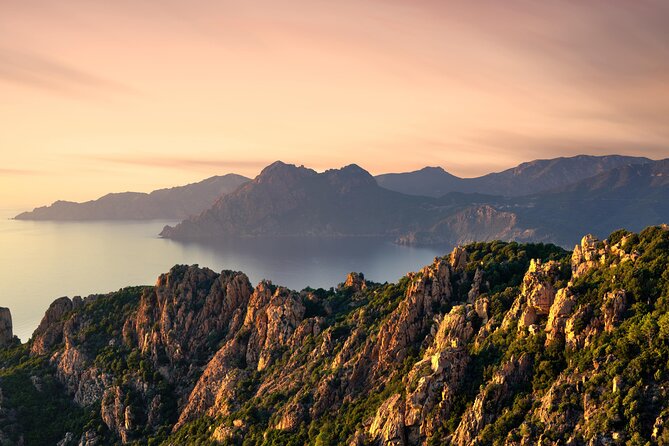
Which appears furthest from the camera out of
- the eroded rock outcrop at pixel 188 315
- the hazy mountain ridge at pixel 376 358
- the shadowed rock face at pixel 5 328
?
the shadowed rock face at pixel 5 328

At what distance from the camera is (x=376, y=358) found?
256 feet

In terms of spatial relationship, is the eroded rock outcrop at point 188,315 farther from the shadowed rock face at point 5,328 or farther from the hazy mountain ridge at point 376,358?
the shadowed rock face at point 5,328

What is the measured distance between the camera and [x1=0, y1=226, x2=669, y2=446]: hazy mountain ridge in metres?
51.0

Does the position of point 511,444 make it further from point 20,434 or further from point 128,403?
point 20,434

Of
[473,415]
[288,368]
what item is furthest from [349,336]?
[473,415]

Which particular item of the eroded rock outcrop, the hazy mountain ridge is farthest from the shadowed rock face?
the eroded rock outcrop

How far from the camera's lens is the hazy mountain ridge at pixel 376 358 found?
51.0 meters

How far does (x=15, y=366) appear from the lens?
4783 inches

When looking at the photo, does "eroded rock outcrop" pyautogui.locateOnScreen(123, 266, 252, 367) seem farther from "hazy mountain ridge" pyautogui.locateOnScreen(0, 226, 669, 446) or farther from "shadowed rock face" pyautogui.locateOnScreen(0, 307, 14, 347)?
"shadowed rock face" pyautogui.locateOnScreen(0, 307, 14, 347)

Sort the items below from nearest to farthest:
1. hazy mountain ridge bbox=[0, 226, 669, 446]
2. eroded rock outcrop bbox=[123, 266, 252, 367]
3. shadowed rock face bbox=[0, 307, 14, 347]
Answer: hazy mountain ridge bbox=[0, 226, 669, 446]
eroded rock outcrop bbox=[123, 266, 252, 367]
shadowed rock face bbox=[0, 307, 14, 347]

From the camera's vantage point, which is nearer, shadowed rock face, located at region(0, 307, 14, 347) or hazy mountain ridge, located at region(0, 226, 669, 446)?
hazy mountain ridge, located at region(0, 226, 669, 446)

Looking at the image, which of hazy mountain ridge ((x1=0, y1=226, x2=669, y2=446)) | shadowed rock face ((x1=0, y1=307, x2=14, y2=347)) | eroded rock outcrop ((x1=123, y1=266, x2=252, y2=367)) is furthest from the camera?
shadowed rock face ((x1=0, y1=307, x2=14, y2=347))

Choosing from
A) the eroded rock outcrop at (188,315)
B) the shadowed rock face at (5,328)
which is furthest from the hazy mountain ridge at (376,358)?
the shadowed rock face at (5,328)

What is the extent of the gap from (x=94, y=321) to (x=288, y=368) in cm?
6017
